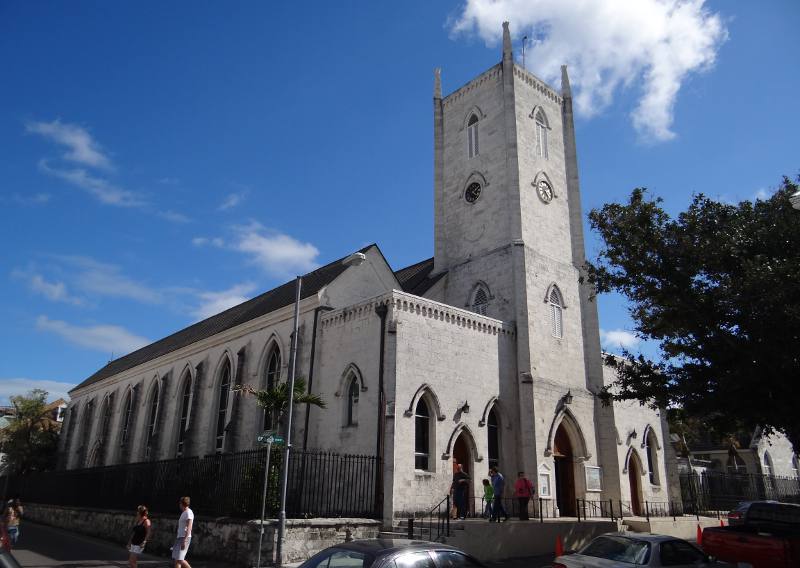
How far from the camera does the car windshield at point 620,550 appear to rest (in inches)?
391

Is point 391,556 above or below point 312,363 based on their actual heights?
below

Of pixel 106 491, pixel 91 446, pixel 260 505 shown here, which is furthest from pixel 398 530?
pixel 91 446

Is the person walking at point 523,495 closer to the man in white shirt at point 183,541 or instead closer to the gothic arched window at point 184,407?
the man in white shirt at point 183,541

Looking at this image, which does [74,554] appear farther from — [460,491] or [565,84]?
[565,84]

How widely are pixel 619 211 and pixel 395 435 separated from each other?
31.3 feet

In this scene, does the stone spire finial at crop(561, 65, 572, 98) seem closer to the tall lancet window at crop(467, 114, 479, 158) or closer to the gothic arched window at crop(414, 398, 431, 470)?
the tall lancet window at crop(467, 114, 479, 158)

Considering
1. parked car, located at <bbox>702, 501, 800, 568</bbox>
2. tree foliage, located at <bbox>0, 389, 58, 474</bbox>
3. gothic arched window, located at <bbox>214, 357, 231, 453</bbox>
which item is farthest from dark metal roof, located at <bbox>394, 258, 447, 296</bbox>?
tree foliage, located at <bbox>0, 389, 58, 474</bbox>

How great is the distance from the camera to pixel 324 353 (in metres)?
23.3

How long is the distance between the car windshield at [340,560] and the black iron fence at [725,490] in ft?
75.5

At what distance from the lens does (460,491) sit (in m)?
18.9

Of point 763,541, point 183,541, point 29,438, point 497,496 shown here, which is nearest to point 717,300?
point 763,541

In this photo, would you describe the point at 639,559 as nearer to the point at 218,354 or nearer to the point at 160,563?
the point at 160,563

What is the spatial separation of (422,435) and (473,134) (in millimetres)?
15887

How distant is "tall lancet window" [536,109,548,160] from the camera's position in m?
28.8
